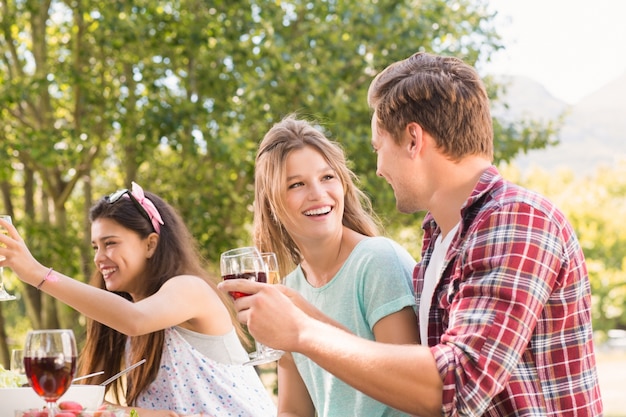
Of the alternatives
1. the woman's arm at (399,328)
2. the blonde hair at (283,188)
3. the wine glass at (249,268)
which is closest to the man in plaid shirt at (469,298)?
the wine glass at (249,268)

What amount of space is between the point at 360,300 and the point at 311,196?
38 centimetres

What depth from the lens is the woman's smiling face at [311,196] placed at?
9.73ft

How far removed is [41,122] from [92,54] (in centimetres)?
102

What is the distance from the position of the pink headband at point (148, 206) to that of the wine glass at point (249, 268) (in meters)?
1.43

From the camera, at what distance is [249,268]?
89.7 inches

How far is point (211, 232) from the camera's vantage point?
28.8ft

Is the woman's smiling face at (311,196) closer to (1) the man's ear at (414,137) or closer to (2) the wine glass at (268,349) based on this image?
(2) the wine glass at (268,349)

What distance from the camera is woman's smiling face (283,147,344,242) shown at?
297 cm

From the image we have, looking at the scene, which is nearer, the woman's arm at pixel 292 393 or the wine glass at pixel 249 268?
the wine glass at pixel 249 268

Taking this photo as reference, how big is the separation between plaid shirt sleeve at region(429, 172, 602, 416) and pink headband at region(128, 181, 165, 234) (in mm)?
1906

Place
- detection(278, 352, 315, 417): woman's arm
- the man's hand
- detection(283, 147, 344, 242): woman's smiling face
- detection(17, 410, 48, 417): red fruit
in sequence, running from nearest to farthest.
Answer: the man's hand < detection(17, 410, 48, 417): red fruit < detection(283, 147, 344, 242): woman's smiling face < detection(278, 352, 315, 417): woman's arm

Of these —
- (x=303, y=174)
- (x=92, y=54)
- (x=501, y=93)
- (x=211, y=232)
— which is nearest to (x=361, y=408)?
(x=303, y=174)

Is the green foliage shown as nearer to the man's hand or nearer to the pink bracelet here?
the pink bracelet

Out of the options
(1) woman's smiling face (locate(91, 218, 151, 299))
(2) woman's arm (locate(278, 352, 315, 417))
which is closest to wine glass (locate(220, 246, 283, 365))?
(2) woman's arm (locate(278, 352, 315, 417))
